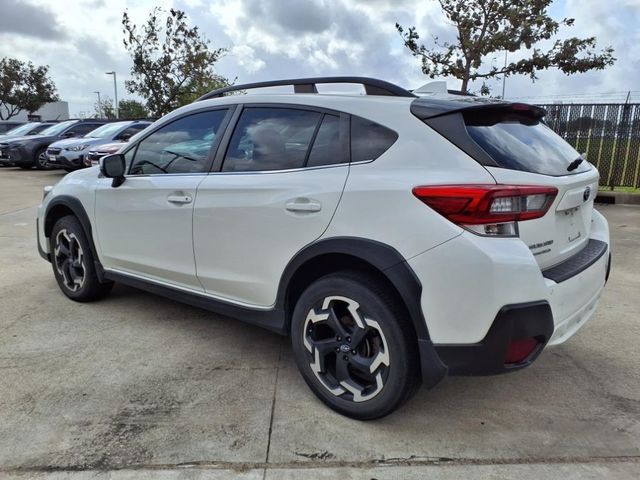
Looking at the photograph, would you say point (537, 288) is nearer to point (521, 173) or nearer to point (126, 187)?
point (521, 173)

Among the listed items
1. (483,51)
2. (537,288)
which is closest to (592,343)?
(537,288)

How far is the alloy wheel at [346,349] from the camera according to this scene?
2604 mm

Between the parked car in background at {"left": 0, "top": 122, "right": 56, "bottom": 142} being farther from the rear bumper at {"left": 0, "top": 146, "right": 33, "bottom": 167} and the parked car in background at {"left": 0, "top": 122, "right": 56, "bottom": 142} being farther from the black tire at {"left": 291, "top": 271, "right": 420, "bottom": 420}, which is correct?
the black tire at {"left": 291, "top": 271, "right": 420, "bottom": 420}

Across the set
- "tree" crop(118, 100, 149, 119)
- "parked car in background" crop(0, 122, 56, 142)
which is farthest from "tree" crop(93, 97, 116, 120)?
"parked car in background" crop(0, 122, 56, 142)

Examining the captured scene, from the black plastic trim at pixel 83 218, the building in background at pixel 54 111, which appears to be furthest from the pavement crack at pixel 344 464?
the building in background at pixel 54 111

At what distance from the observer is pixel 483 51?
12516 mm

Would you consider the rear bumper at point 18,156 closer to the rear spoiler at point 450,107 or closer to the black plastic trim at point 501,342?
the rear spoiler at point 450,107

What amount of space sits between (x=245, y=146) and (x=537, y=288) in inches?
72.6

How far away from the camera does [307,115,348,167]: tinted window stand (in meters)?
2.77

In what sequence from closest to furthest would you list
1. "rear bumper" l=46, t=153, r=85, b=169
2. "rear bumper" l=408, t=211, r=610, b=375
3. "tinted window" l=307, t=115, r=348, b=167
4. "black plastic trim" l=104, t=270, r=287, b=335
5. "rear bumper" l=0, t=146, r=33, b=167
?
"rear bumper" l=408, t=211, r=610, b=375 → "tinted window" l=307, t=115, r=348, b=167 → "black plastic trim" l=104, t=270, r=287, b=335 → "rear bumper" l=46, t=153, r=85, b=169 → "rear bumper" l=0, t=146, r=33, b=167

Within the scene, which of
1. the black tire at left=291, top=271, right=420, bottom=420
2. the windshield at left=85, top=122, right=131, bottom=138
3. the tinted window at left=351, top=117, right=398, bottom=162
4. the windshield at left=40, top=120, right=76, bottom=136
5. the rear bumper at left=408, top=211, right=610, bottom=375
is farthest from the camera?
the windshield at left=40, top=120, right=76, bottom=136

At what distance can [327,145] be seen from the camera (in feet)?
9.24

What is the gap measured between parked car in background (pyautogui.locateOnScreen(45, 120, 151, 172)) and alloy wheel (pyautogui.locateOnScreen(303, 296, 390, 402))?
493 inches

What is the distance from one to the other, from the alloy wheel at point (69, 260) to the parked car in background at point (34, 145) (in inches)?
513
